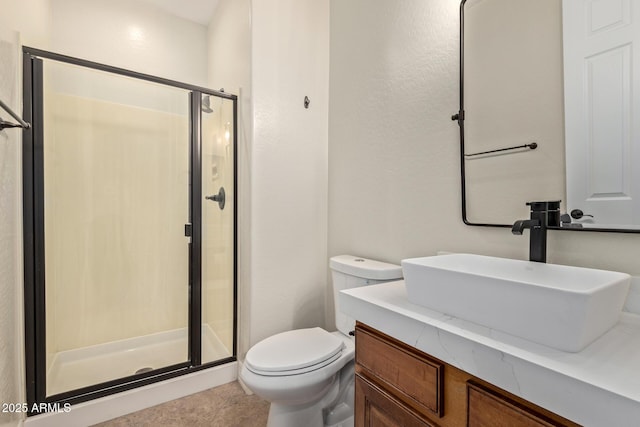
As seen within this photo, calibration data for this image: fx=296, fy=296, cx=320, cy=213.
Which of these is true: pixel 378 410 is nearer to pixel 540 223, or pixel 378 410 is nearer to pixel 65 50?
pixel 540 223

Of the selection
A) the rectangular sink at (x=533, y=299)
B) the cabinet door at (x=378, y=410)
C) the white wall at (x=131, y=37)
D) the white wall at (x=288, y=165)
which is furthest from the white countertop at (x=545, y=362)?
the white wall at (x=131, y=37)

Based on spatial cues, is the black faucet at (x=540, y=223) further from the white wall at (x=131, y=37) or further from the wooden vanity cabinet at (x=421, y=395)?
the white wall at (x=131, y=37)

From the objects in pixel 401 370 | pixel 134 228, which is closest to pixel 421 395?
pixel 401 370

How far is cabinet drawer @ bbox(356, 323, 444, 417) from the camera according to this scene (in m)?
0.64

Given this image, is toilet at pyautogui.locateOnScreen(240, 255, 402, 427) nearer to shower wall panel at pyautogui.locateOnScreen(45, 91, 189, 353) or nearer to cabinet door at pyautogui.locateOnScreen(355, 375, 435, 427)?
cabinet door at pyautogui.locateOnScreen(355, 375, 435, 427)

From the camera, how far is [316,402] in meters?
1.33

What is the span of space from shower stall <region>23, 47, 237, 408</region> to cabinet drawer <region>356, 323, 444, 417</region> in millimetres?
1275

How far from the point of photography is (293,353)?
1293mm

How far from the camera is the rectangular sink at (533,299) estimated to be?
0.53m

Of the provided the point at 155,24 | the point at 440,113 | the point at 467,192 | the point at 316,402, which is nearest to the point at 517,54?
the point at 440,113

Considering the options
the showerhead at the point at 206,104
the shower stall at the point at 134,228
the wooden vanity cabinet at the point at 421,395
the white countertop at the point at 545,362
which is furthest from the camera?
the showerhead at the point at 206,104

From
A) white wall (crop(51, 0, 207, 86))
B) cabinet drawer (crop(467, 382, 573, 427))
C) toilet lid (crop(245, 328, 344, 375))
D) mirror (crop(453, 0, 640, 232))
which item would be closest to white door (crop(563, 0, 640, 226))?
mirror (crop(453, 0, 640, 232))

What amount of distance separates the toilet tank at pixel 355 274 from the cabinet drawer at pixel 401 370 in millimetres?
502

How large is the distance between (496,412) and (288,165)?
5.13ft
